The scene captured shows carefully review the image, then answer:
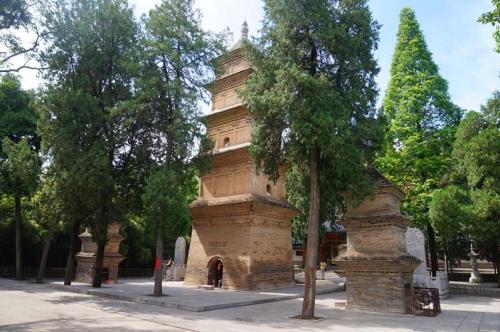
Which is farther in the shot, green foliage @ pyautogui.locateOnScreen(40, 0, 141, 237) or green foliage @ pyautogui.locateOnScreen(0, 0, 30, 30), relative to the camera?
green foliage @ pyautogui.locateOnScreen(40, 0, 141, 237)

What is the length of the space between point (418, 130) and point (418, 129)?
0.09 m

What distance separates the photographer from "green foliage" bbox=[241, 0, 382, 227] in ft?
38.1

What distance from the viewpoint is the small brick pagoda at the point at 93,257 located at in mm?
22297

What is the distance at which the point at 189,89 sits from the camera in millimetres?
17719

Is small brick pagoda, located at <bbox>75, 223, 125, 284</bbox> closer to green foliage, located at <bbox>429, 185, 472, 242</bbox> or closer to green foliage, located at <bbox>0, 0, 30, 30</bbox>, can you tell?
green foliage, located at <bbox>0, 0, 30, 30</bbox>

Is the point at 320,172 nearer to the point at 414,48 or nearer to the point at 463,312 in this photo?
the point at 463,312

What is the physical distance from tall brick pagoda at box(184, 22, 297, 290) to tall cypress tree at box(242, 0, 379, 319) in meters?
6.23

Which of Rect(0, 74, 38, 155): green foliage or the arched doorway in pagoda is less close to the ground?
Rect(0, 74, 38, 155): green foliage

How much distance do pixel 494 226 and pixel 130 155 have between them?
18152mm

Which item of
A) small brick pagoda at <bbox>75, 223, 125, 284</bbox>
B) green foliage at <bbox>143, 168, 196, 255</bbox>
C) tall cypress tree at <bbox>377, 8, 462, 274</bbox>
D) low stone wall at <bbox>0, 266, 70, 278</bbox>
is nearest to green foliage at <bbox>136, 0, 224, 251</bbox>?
green foliage at <bbox>143, 168, 196, 255</bbox>

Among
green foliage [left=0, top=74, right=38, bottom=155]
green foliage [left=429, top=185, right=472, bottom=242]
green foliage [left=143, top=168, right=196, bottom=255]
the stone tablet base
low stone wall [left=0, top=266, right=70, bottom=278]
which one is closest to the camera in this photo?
green foliage [left=143, top=168, right=196, bottom=255]

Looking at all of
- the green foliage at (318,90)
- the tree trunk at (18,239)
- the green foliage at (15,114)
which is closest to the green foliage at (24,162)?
the green foliage at (15,114)

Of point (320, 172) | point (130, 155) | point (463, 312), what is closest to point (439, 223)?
point (463, 312)

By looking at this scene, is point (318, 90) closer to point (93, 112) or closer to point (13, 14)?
point (13, 14)
